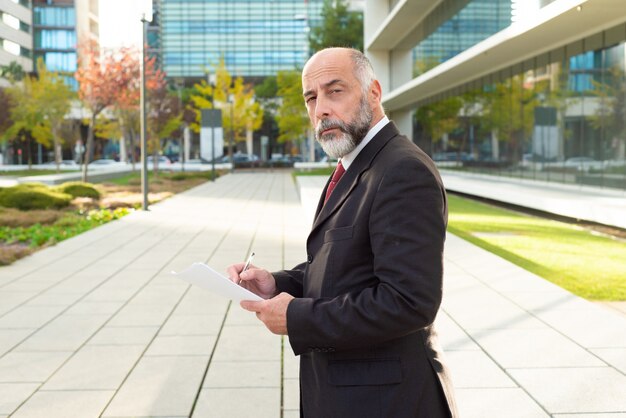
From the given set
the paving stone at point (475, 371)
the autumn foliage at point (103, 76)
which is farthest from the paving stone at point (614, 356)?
the autumn foliage at point (103, 76)

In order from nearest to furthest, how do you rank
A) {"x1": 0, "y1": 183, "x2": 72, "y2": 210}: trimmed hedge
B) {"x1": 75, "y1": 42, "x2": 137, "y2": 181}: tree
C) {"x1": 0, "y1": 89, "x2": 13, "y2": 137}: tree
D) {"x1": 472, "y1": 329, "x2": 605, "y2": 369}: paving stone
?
{"x1": 472, "y1": 329, "x2": 605, "y2": 369}: paving stone → {"x1": 0, "y1": 183, "x2": 72, "y2": 210}: trimmed hedge → {"x1": 75, "y1": 42, "x2": 137, "y2": 181}: tree → {"x1": 0, "y1": 89, "x2": 13, "y2": 137}: tree

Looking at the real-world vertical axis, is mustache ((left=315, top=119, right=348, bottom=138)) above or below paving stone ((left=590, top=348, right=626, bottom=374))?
above

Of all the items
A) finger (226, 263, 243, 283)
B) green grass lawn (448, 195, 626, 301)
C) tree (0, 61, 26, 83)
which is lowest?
green grass lawn (448, 195, 626, 301)

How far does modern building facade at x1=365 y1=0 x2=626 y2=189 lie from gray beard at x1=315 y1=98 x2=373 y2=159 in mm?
14864

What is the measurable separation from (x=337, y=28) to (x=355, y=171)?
5079 cm

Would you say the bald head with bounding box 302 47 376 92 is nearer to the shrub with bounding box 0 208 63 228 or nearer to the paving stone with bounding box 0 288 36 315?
the paving stone with bounding box 0 288 36 315

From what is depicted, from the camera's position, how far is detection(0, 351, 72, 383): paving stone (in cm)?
529

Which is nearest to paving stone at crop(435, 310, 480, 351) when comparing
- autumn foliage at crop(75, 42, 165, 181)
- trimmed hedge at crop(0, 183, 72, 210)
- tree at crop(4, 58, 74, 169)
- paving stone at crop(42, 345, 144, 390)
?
paving stone at crop(42, 345, 144, 390)

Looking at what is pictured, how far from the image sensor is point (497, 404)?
4.59 metres

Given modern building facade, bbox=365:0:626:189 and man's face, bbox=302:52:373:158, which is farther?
modern building facade, bbox=365:0:626:189

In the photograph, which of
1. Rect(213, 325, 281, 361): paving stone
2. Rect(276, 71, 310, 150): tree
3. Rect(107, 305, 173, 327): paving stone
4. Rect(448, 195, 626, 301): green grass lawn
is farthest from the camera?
Rect(276, 71, 310, 150): tree

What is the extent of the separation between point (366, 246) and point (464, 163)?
33.3 metres

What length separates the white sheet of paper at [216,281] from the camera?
229 centimetres

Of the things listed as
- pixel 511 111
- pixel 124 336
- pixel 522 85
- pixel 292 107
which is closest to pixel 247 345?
pixel 124 336
